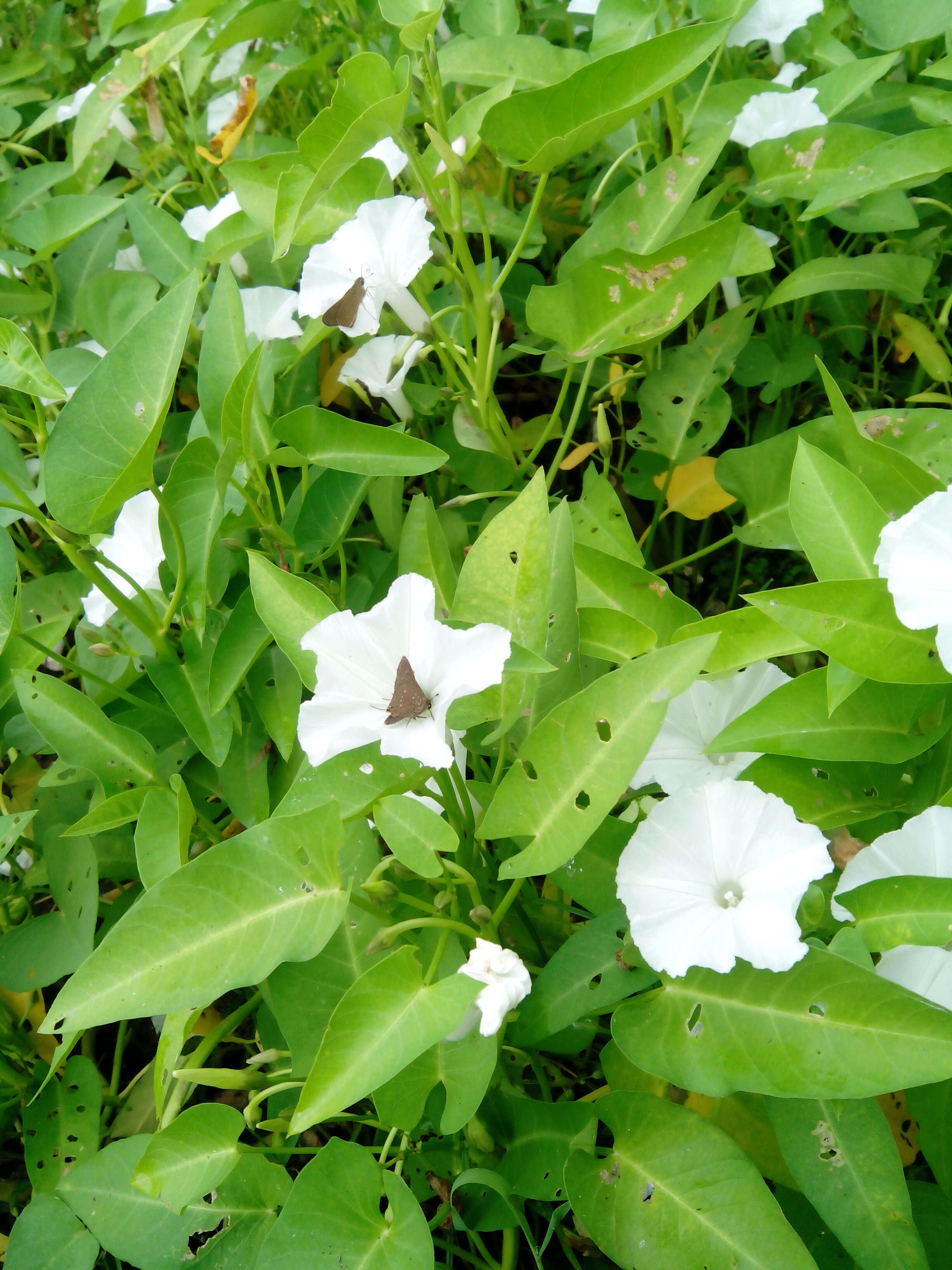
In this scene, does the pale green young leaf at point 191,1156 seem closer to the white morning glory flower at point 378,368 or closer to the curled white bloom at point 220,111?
the white morning glory flower at point 378,368

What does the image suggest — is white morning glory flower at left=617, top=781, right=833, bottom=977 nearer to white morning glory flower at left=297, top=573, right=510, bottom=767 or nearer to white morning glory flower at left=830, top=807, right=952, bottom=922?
white morning glory flower at left=830, top=807, right=952, bottom=922

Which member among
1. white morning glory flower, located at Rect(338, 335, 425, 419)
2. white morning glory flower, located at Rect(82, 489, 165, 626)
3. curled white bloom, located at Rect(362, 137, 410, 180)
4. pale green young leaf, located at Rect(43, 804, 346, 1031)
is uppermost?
curled white bloom, located at Rect(362, 137, 410, 180)

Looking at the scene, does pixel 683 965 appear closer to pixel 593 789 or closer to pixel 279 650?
pixel 593 789

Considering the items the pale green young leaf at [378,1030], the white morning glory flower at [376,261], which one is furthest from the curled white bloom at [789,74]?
the pale green young leaf at [378,1030]

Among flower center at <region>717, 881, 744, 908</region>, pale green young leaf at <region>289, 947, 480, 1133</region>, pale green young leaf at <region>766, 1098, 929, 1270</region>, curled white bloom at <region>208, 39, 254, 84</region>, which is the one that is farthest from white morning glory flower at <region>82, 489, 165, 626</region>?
curled white bloom at <region>208, 39, 254, 84</region>

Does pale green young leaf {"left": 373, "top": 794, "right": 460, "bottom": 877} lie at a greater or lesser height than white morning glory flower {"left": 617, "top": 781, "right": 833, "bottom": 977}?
greater

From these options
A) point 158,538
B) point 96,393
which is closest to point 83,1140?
point 158,538

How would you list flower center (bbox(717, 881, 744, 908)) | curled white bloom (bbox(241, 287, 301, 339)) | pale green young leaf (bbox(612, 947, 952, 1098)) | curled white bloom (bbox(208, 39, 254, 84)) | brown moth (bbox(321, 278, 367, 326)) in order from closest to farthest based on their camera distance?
pale green young leaf (bbox(612, 947, 952, 1098))
flower center (bbox(717, 881, 744, 908))
brown moth (bbox(321, 278, 367, 326))
curled white bloom (bbox(241, 287, 301, 339))
curled white bloom (bbox(208, 39, 254, 84))
